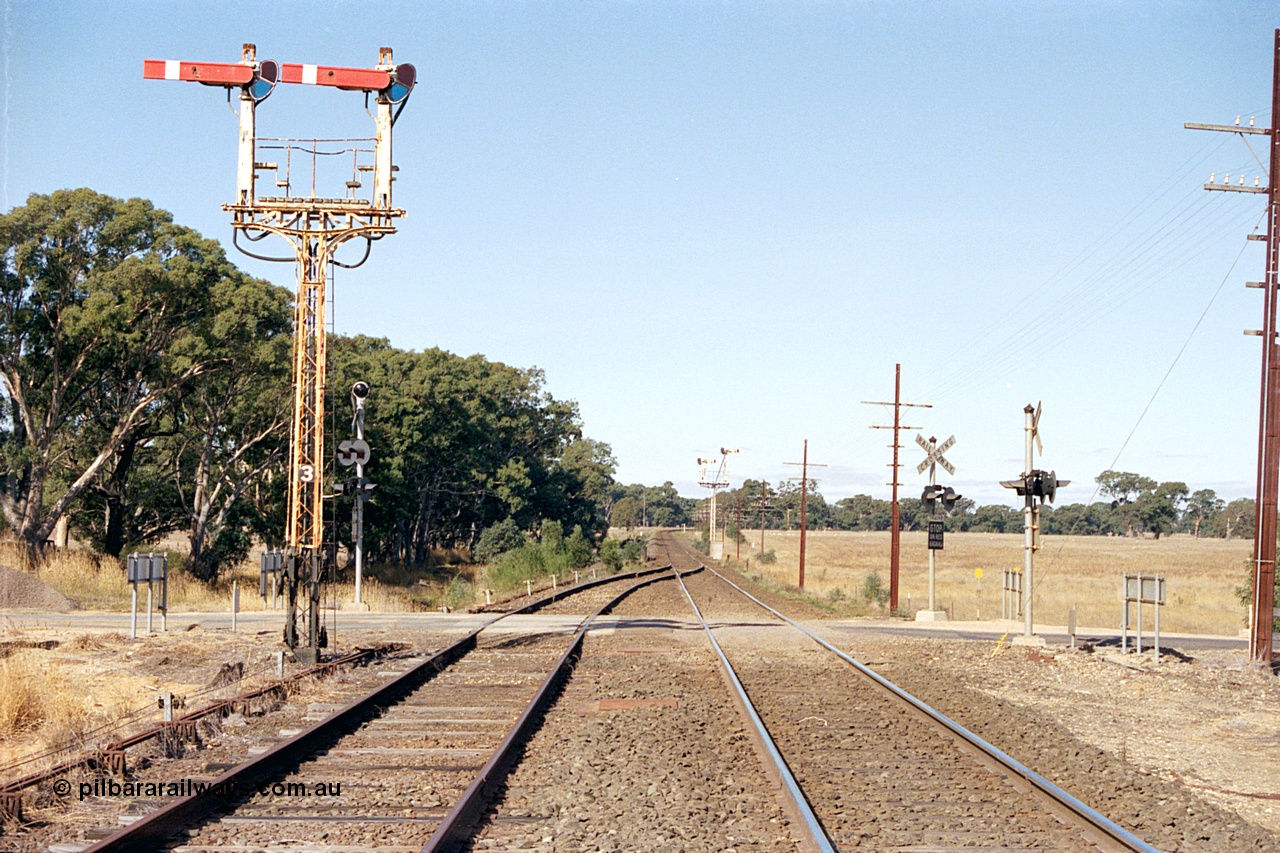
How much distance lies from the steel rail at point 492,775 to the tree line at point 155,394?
18.1 metres

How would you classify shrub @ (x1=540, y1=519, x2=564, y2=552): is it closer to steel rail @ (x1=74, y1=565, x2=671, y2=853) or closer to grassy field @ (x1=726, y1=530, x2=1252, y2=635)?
grassy field @ (x1=726, y1=530, x2=1252, y2=635)

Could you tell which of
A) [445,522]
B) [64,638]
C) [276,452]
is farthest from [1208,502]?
[64,638]

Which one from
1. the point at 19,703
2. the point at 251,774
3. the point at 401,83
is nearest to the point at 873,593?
the point at 401,83

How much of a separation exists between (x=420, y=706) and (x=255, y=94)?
9.67 metres

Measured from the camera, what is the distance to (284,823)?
25.7 feet

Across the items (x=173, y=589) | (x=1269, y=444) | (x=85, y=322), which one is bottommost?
(x=173, y=589)

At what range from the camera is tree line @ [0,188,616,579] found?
116 feet

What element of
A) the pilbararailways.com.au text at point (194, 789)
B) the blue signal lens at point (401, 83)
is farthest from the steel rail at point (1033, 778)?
the blue signal lens at point (401, 83)

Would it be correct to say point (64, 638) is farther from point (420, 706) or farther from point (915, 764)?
point (915, 764)

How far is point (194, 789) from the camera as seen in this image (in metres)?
8.53

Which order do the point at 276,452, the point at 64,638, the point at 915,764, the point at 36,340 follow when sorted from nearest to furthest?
the point at 915,764 → the point at 64,638 → the point at 36,340 → the point at 276,452

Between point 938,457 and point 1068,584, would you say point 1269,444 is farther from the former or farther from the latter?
point 1068,584

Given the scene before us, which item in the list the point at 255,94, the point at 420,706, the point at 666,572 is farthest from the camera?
the point at 666,572

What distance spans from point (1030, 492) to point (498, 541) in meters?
44.2
